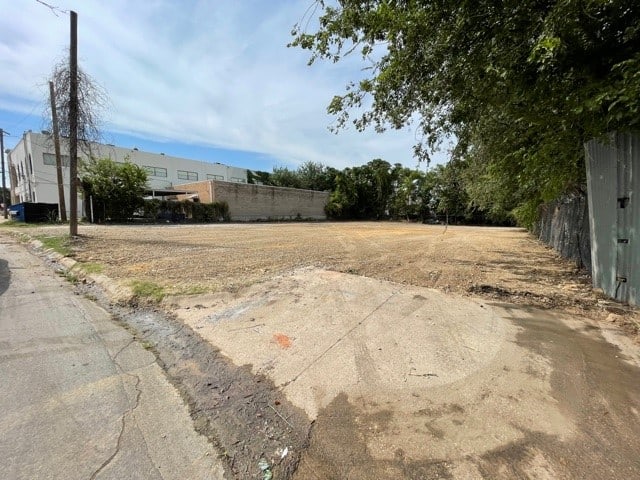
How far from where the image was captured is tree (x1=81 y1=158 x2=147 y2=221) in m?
20.7

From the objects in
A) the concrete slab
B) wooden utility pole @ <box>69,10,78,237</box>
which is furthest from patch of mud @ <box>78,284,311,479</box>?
wooden utility pole @ <box>69,10,78,237</box>

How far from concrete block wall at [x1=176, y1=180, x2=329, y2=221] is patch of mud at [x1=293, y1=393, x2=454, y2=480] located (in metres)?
29.7

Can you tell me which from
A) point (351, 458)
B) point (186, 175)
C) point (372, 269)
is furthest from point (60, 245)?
point (186, 175)

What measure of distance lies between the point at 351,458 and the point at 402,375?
98 centimetres

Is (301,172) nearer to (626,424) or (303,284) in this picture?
(303,284)

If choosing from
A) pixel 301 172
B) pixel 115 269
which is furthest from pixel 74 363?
pixel 301 172

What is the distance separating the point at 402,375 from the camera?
2.74m

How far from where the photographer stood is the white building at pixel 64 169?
28625 mm

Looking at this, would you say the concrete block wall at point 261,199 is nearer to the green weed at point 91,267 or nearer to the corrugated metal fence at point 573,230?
the green weed at point 91,267

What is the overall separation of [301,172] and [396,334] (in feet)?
141

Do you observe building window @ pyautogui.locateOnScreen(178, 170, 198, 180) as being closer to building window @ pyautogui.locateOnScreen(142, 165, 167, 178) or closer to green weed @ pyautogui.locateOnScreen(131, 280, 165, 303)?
building window @ pyautogui.locateOnScreen(142, 165, 167, 178)

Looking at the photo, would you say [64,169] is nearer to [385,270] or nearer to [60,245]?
[60,245]

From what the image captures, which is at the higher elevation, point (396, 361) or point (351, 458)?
point (396, 361)

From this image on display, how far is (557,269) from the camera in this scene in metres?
7.34
